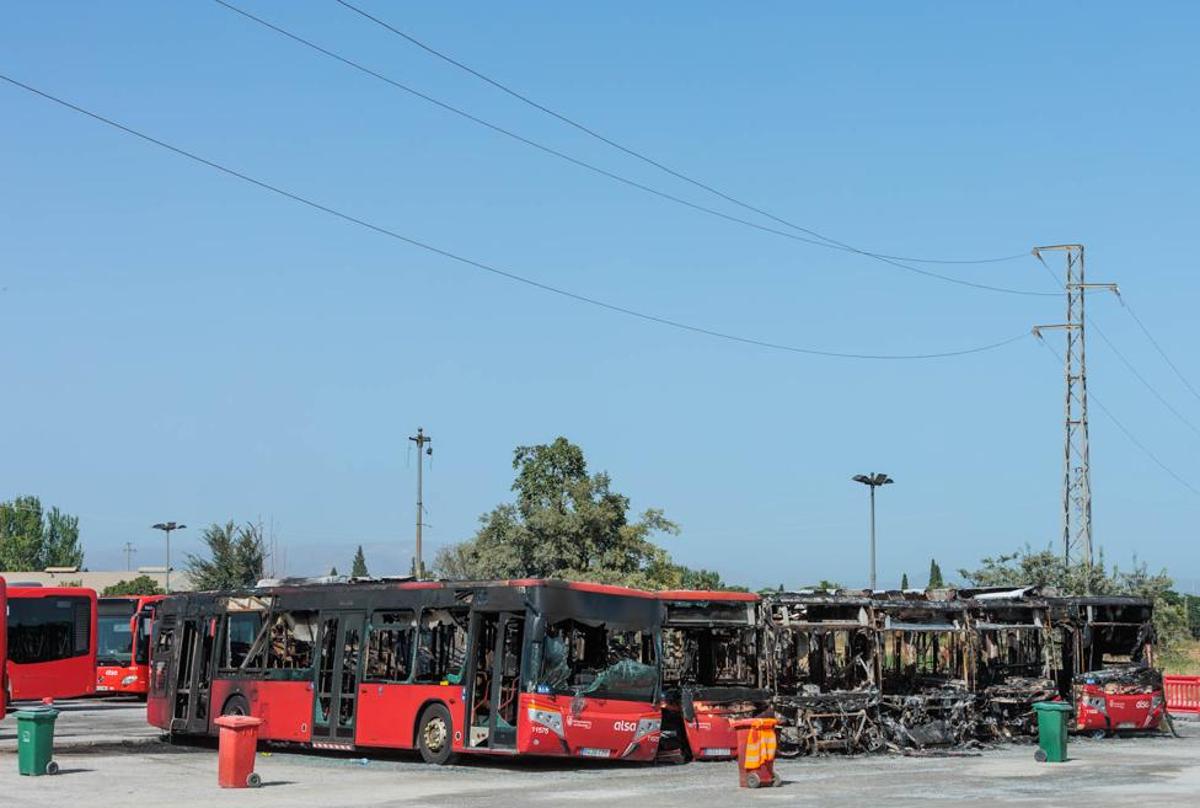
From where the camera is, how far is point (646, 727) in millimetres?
24703

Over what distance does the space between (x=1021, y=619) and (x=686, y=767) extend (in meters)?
10.1

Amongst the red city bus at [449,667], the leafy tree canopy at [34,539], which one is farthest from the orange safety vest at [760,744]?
the leafy tree canopy at [34,539]

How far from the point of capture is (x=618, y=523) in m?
63.2

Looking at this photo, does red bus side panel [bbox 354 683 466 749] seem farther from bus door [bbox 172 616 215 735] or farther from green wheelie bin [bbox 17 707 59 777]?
green wheelie bin [bbox 17 707 59 777]

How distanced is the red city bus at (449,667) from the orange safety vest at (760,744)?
2.93m

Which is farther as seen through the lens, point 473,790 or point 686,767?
point 686,767

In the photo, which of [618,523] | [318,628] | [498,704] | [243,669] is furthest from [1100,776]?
[618,523]

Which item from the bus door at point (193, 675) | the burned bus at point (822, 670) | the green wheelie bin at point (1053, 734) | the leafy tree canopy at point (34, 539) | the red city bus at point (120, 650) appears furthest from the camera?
the leafy tree canopy at point (34, 539)

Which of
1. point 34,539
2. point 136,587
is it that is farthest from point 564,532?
point 34,539

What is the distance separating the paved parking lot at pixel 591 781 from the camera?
19750 millimetres

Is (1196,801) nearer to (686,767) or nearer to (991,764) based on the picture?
(991,764)

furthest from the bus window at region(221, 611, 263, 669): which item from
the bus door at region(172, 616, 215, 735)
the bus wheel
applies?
the bus wheel

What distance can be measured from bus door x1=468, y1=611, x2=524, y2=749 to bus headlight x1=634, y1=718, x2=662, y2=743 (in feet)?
6.68

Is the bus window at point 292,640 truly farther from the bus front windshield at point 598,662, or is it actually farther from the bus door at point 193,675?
the bus front windshield at point 598,662
